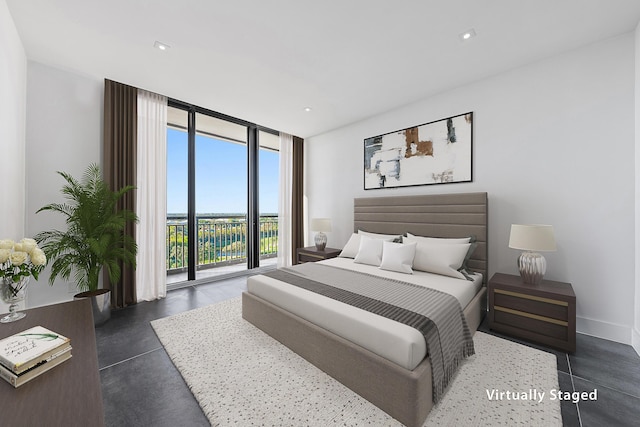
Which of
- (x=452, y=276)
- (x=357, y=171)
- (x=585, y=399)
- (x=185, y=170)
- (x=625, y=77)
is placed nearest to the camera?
(x=585, y=399)

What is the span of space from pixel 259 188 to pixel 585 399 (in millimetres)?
4743

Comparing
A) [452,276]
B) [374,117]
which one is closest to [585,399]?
[452,276]

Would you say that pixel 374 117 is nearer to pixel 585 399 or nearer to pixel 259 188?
pixel 259 188

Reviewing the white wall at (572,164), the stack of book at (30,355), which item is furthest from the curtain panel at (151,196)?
the white wall at (572,164)

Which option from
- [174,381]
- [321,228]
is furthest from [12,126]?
[321,228]

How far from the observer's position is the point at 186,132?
4062 millimetres

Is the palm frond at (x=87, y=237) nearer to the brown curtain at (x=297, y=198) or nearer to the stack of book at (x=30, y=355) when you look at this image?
the stack of book at (x=30, y=355)

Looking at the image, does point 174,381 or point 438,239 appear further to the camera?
point 438,239

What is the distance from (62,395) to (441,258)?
2.94m

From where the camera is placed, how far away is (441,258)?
109 inches

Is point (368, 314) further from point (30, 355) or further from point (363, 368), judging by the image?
point (30, 355)

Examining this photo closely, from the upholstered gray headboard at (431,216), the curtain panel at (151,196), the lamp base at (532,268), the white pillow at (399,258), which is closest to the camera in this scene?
the lamp base at (532,268)

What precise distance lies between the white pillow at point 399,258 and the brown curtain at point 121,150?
3296mm

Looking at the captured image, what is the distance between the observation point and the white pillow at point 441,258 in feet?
8.95
